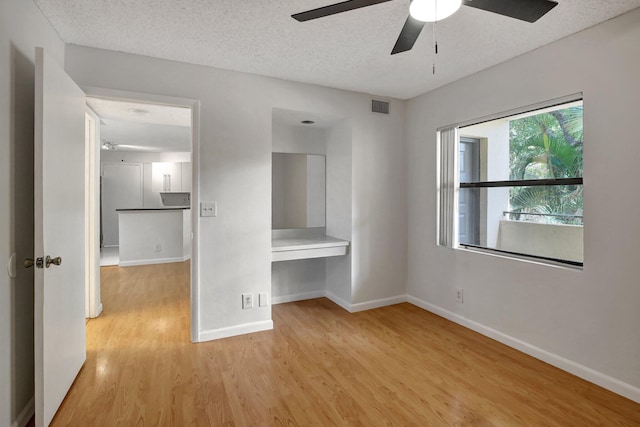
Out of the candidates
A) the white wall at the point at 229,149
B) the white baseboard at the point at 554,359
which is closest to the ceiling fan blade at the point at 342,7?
the white wall at the point at 229,149

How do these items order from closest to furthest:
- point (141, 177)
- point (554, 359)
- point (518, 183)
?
point (554, 359) → point (518, 183) → point (141, 177)

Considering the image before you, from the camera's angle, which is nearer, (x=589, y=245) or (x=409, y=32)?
(x=409, y=32)

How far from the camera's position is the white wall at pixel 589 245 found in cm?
212

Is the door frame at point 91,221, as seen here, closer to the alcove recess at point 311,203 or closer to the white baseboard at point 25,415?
the white baseboard at point 25,415

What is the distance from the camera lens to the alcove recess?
3.79 meters

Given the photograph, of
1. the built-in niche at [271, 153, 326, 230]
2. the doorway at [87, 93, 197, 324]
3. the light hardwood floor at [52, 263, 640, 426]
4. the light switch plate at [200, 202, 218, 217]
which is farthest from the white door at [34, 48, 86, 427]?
the built-in niche at [271, 153, 326, 230]

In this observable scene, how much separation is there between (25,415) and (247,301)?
5.28 feet

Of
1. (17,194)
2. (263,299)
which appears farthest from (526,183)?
(17,194)

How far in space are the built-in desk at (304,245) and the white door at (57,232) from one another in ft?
5.32

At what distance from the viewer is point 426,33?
235cm

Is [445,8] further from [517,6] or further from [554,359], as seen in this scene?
[554,359]

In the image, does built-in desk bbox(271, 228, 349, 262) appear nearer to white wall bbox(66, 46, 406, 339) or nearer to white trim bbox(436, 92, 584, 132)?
white wall bbox(66, 46, 406, 339)

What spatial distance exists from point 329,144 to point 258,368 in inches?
103

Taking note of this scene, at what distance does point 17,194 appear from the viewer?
1851 millimetres
